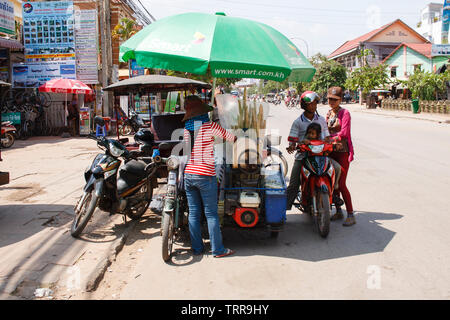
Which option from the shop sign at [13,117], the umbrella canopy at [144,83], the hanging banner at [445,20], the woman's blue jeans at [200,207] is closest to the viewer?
the woman's blue jeans at [200,207]

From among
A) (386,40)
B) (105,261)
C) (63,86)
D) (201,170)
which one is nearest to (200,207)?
(201,170)

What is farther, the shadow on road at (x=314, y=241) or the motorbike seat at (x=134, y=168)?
the motorbike seat at (x=134, y=168)

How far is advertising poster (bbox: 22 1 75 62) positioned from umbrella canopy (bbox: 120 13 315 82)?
14.8 m

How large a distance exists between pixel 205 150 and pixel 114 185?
1652mm

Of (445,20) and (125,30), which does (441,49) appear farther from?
(125,30)

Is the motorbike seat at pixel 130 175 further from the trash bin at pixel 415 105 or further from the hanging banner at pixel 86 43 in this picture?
the trash bin at pixel 415 105

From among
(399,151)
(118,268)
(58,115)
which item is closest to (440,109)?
(399,151)

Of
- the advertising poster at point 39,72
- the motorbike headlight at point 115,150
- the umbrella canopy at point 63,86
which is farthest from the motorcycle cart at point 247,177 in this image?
the advertising poster at point 39,72

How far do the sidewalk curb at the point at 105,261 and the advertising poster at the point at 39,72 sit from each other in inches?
565

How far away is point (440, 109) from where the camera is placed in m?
26.0

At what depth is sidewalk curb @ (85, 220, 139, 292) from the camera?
388 centimetres

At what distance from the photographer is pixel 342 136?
552 cm

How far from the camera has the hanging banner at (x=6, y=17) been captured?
1566 cm

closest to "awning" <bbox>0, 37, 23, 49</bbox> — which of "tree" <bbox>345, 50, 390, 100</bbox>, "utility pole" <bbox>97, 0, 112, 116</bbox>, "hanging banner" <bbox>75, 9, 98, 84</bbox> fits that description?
"hanging banner" <bbox>75, 9, 98, 84</bbox>
